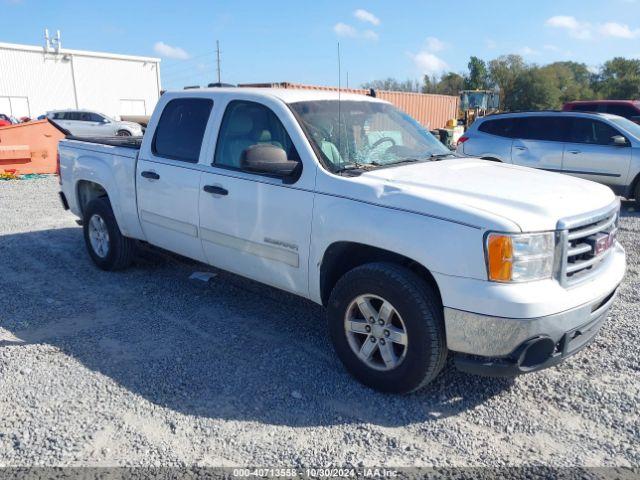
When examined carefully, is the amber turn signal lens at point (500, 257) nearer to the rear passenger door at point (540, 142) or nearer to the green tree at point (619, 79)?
the rear passenger door at point (540, 142)

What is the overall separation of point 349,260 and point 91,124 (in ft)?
78.1

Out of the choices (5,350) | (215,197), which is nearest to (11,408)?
(5,350)

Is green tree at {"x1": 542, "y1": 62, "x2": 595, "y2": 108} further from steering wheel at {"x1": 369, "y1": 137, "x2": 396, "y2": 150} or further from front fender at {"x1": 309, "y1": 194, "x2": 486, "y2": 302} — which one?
front fender at {"x1": 309, "y1": 194, "x2": 486, "y2": 302}

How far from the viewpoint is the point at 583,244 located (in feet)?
10.5

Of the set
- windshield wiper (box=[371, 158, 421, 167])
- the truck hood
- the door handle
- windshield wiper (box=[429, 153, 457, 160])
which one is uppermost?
windshield wiper (box=[429, 153, 457, 160])

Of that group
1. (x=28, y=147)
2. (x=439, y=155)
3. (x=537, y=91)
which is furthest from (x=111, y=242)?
(x=537, y=91)

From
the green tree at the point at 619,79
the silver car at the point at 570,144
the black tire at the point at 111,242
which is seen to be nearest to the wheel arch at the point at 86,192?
the black tire at the point at 111,242

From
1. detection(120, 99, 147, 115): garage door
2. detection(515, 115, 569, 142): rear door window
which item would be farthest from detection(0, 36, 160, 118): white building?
detection(515, 115, 569, 142): rear door window

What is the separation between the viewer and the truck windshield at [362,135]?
12.9ft

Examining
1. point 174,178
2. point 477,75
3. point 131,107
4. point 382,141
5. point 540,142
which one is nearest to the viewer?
point 382,141

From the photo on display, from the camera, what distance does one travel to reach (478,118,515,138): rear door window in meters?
10.6

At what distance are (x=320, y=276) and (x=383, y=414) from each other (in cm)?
101

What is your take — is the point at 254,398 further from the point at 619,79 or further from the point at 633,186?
the point at 619,79

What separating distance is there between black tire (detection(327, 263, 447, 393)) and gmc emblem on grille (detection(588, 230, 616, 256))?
996mm
